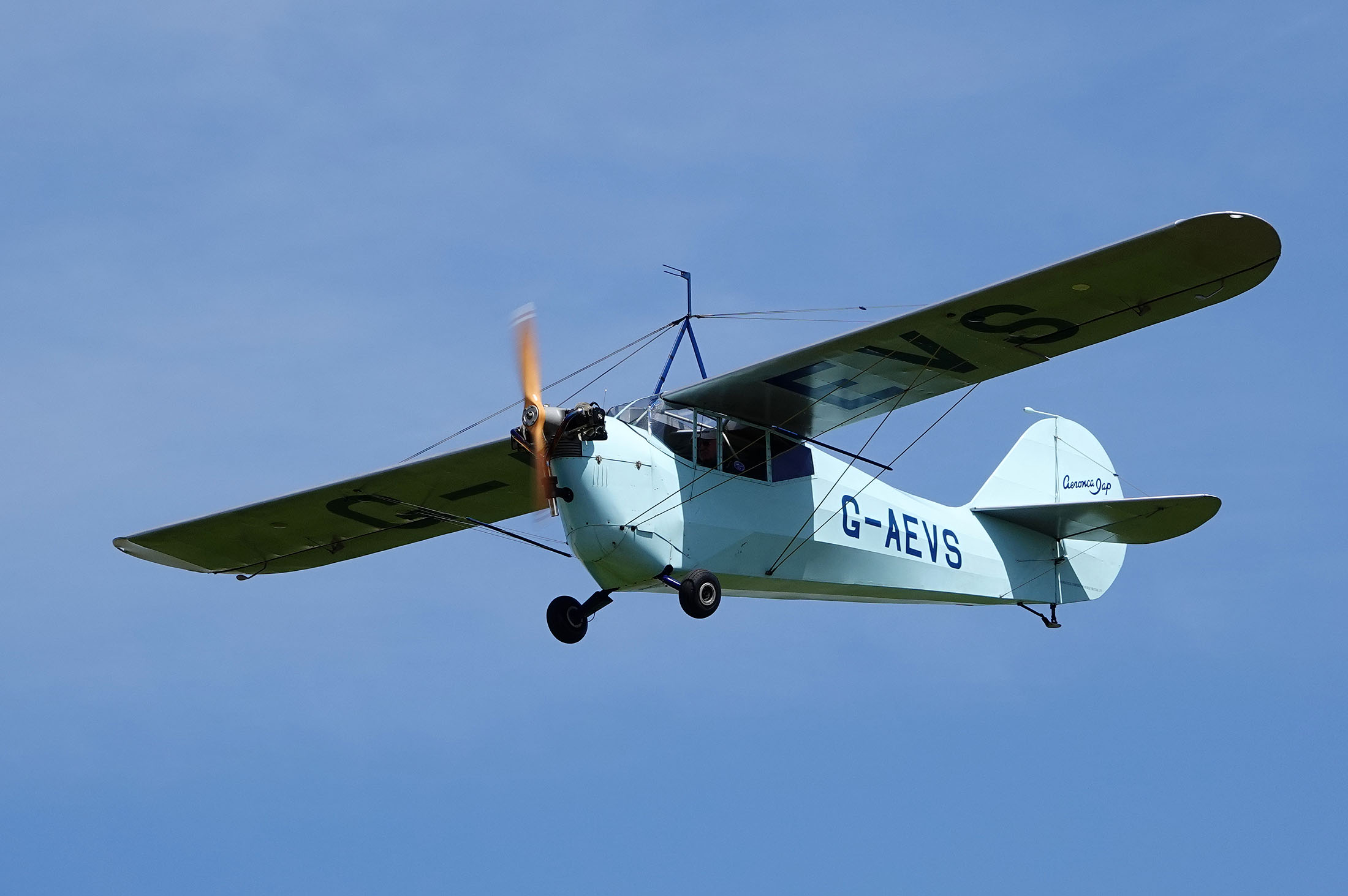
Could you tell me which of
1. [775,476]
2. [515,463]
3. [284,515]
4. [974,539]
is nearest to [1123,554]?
[974,539]

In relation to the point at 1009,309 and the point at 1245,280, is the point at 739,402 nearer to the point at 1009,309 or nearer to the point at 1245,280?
the point at 1009,309

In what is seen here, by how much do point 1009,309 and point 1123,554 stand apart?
746cm

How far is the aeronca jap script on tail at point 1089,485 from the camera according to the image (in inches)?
909

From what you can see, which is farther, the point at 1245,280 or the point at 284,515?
the point at 284,515

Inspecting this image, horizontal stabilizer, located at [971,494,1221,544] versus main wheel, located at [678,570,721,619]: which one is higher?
horizontal stabilizer, located at [971,494,1221,544]

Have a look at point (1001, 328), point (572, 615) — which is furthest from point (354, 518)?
point (1001, 328)

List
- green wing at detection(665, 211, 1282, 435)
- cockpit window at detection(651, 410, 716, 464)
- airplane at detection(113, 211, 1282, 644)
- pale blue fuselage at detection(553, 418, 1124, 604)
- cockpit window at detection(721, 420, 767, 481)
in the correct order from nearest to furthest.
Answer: green wing at detection(665, 211, 1282, 435) → airplane at detection(113, 211, 1282, 644) → pale blue fuselage at detection(553, 418, 1124, 604) → cockpit window at detection(651, 410, 716, 464) → cockpit window at detection(721, 420, 767, 481)

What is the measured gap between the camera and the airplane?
15805 millimetres

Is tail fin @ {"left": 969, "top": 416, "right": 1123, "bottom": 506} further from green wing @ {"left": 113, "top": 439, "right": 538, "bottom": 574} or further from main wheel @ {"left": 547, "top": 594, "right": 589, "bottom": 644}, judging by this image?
main wheel @ {"left": 547, "top": 594, "right": 589, "bottom": 644}

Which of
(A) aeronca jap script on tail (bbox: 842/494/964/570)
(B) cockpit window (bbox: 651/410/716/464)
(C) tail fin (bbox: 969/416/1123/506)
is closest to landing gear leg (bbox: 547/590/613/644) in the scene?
(B) cockpit window (bbox: 651/410/716/464)

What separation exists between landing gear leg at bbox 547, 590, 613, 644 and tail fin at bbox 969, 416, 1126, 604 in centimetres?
581

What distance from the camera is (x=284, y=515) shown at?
65.3 ft

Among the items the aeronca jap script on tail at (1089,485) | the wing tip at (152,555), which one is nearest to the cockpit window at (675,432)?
→ the wing tip at (152,555)

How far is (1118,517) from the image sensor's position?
20.5m
